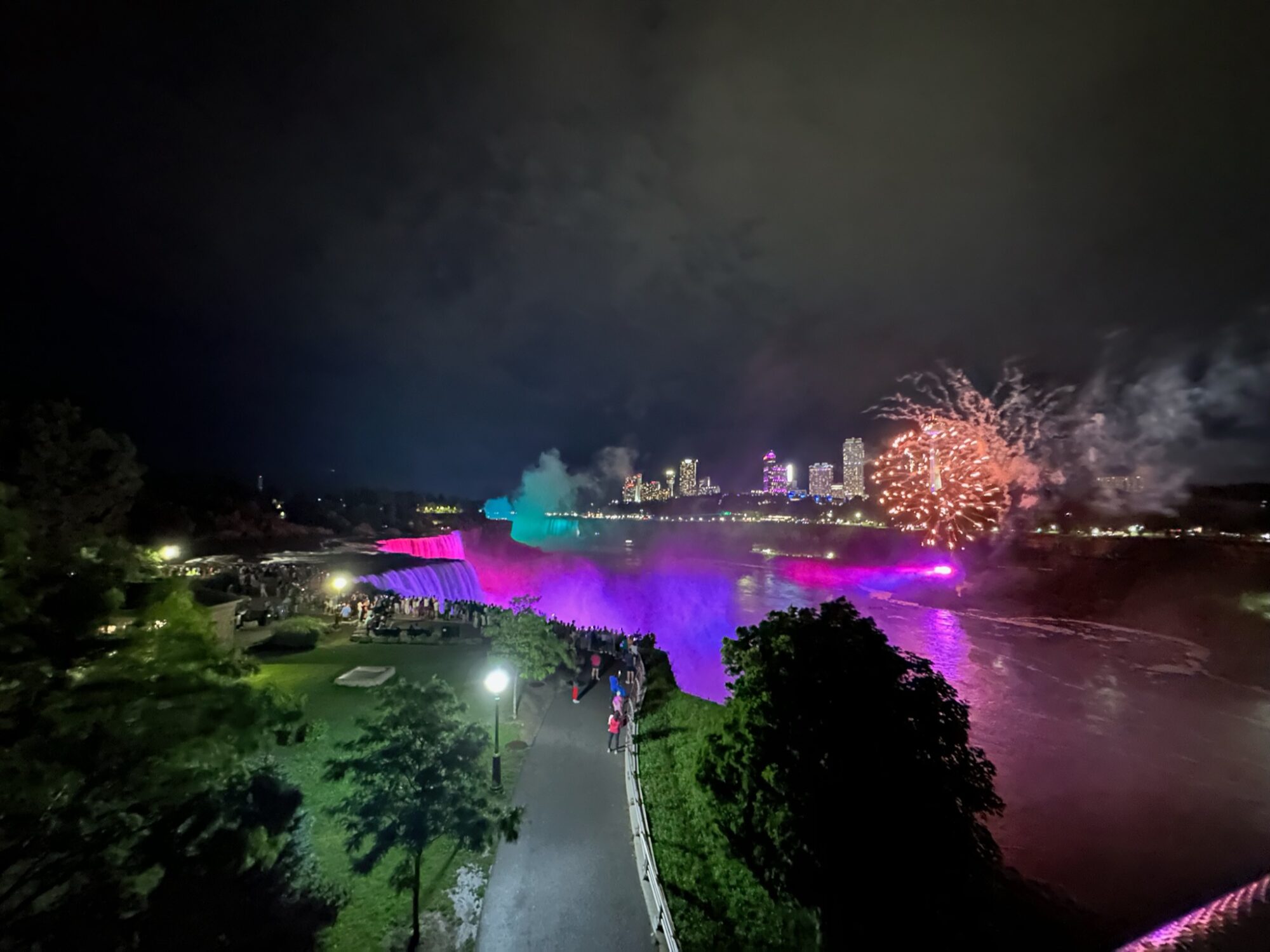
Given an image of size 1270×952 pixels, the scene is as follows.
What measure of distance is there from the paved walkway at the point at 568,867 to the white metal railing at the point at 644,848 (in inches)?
7.9

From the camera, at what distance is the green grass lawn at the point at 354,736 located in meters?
9.21

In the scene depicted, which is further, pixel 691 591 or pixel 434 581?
pixel 691 591

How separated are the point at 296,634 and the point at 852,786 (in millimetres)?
21713

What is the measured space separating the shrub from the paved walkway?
12556 millimetres

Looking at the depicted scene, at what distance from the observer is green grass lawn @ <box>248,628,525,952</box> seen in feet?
30.2

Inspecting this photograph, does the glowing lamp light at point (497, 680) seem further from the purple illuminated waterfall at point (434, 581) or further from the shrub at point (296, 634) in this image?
the purple illuminated waterfall at point (434, 581)

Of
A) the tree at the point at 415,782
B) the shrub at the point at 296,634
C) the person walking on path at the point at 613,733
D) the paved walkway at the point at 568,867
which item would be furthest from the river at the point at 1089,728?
the shrub at the point at 296,634

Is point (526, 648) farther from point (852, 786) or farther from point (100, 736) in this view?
point (100, 736)

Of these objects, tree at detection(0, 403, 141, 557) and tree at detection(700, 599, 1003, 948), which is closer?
tree at detection(700, 599, 1003, 948)

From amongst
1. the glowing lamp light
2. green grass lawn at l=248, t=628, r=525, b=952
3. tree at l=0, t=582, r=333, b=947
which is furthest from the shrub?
tree at l=0, t=582, r=333, b=947

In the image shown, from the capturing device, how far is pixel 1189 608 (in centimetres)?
4800

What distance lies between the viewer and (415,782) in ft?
28.5

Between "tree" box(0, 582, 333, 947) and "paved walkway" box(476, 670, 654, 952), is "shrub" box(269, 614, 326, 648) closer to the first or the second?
"paved walkway" box(476, 670, 654, 952)

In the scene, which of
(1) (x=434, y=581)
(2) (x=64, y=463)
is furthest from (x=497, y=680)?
(1) (x=434, y=581)
